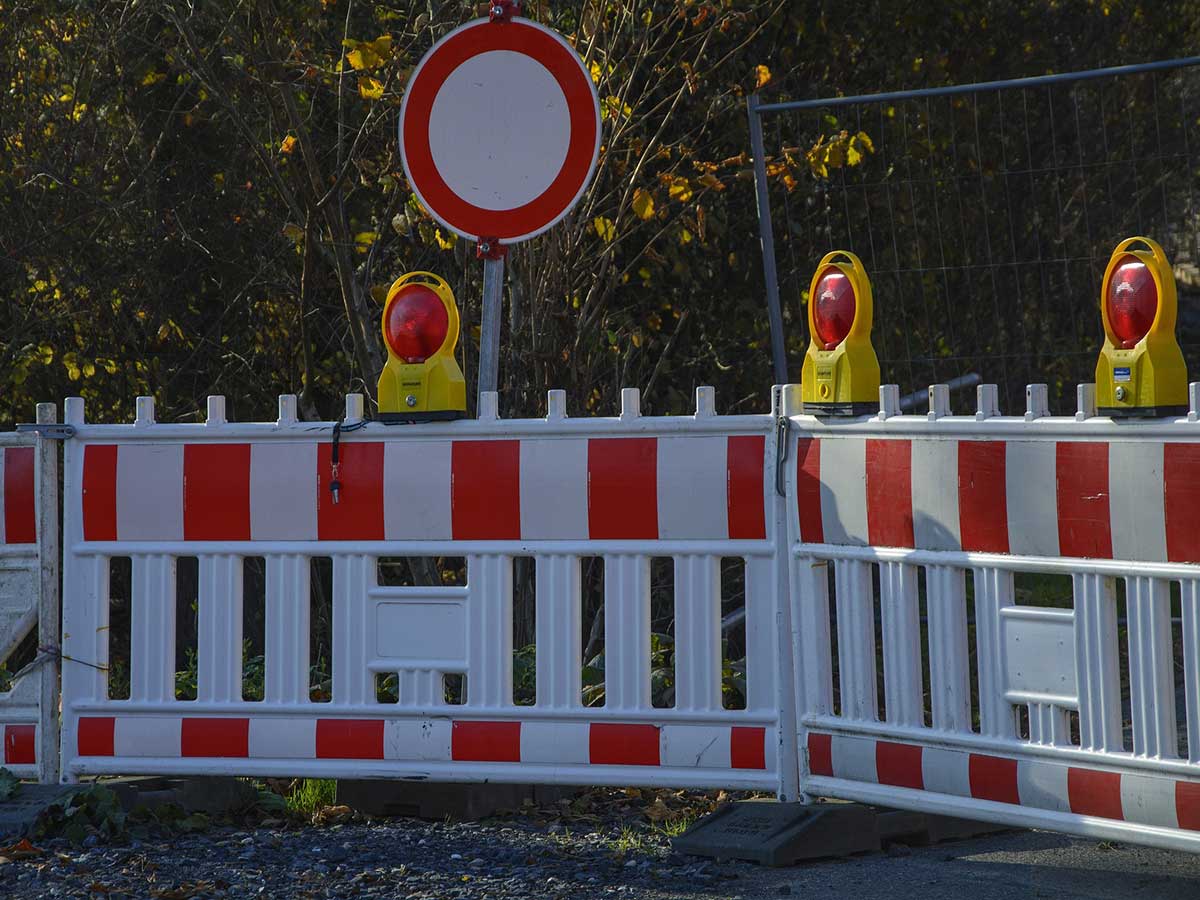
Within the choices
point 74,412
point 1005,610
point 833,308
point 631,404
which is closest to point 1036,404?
point 1005,610

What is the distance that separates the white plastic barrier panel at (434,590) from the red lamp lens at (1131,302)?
1193 mm

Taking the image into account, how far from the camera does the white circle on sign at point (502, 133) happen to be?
5559 millimetres

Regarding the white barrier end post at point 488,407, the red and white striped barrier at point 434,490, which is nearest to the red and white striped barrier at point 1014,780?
the red and white striped barrier at point 434,490

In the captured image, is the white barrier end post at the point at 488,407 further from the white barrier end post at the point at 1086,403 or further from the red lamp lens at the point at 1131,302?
the red lamp lens at the point at 1131,302

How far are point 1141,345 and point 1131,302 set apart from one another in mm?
133

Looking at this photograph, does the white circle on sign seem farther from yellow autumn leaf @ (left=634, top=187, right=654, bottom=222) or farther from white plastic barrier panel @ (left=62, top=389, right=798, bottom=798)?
yellow autumn leaf @ (left=634, top=187, right=654, bottom=222)

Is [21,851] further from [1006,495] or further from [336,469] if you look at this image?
[1006,495]

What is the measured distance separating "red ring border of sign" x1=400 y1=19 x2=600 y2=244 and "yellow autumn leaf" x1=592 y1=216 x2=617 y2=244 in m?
2.35

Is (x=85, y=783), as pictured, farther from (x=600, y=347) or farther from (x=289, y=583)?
(x=600, y=347)

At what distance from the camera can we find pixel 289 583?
5535mm

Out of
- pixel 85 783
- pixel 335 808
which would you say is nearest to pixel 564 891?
pixel 335 808

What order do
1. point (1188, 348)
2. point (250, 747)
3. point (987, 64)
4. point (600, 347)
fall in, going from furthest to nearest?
1. point (987, 64)
2. point (600, 347)
3. point (1188, 348)
4. point (250, 747)

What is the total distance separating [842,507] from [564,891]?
4.69 ft

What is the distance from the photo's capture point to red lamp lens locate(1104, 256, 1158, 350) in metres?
4.43
